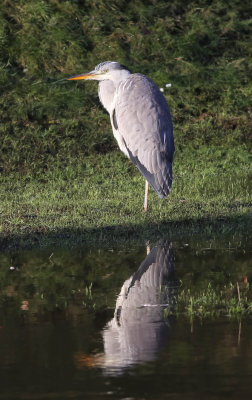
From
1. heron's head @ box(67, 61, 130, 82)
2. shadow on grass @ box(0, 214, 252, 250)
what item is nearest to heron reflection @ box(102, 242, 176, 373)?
shadow on grass @ box(0, 214, 252, 250)

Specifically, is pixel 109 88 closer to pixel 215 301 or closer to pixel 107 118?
pixel 107 118

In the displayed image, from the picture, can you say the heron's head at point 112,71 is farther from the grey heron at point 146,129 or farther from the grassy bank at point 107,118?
the grassy bank at point 107,118

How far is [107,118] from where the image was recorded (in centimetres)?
1377

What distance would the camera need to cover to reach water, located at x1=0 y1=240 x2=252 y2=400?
4.29 m

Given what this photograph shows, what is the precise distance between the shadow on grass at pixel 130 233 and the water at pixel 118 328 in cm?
37

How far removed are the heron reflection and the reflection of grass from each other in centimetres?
10

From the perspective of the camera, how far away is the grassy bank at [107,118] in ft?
31.3

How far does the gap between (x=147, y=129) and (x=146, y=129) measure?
11 millimetres

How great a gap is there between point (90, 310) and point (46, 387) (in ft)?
4.87

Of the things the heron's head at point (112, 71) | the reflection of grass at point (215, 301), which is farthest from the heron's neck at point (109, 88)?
the reflection of grass at point (215, 301)

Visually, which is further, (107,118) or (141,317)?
(107,118)

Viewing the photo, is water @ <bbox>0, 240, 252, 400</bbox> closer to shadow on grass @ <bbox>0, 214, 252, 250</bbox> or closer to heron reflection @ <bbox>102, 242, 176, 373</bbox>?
heron reflection @ <bbox>102, 242, 176, 373</bbox>

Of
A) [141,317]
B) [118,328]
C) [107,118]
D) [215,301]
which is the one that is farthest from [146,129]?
[118,328]

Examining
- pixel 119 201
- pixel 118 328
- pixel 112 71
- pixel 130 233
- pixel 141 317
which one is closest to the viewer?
pixel 118 328
